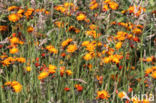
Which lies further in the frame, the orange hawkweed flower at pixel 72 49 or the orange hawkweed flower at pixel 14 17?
the orange hawkweed flower at pixel 14 17

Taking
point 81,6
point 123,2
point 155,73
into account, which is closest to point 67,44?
point 155,73

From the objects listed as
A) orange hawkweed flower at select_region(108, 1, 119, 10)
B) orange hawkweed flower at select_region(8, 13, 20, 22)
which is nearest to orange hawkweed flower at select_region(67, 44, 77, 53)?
orange hawkweed flower at select_region(8, 13, 20, 22)

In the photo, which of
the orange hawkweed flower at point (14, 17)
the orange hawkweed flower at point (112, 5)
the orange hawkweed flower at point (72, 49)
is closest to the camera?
the orange hawkweed flower at point (72, 49)

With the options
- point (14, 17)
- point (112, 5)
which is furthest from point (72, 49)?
point (112, 5)

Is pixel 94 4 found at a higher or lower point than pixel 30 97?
higher

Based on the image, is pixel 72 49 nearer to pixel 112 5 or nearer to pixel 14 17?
pixel 14 17

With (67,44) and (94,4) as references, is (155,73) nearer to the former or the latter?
(67,44)

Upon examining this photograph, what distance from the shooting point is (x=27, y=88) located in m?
2.09

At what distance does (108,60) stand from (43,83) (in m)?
0.53

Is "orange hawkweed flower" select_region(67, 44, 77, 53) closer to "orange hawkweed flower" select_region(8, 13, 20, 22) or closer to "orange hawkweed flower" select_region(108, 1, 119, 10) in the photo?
"orange hawkweed flower" select_region(8, 13, 20, 22)

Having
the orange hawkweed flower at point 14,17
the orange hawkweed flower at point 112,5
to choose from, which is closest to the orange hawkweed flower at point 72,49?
the orange hawkweed flower at point 14,17

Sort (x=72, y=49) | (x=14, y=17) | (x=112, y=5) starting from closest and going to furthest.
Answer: (x=72, y=49) → (x=14, y=17) → (x=112, y=5)

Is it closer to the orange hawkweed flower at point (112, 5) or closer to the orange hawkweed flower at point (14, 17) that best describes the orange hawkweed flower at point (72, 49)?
the orange hawkweed flower at point (14, 17)

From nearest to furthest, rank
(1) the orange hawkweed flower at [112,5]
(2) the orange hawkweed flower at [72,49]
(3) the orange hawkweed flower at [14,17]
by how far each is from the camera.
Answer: (2) the orange hawkweed flower at [72,49], (3) the orange hawkweed flower at [14,17], (1) the orange hawkweed flower at [112,5]
